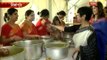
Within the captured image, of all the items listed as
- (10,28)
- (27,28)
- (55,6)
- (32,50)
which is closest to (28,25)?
(27,28)

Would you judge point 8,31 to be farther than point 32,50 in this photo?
Yes

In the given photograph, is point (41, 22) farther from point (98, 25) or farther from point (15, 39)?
point (98, 25)

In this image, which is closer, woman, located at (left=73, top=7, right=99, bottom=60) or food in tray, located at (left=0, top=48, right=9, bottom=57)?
food in tray, located at (left=0, top=48, right=9, bottom=57)

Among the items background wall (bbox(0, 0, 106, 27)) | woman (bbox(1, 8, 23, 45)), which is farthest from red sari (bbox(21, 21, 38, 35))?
background wall (bbox(0, 0, 106, 27))

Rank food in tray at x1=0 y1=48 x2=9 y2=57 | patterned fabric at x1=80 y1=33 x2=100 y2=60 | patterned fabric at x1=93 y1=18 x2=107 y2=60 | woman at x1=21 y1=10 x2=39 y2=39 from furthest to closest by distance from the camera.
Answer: woman at x1=21 y1=10 x2=39 y2=39
patterned fabric at x1=93 y1=18 x2=107 y2=60
patterned fabric at x1=80 y1=33 x2=100 y2=60
food in tray at x1=0 y1=48 x2=9 y2=57

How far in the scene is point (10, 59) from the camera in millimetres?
1010

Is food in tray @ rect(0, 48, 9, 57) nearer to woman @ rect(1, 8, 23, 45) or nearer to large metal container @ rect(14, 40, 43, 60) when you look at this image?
large metal container @ rect(14, 40, 43, 60)

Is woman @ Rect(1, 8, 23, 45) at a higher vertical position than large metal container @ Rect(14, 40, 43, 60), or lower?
higher

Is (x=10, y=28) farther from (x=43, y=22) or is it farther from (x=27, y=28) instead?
(x=43, y=22)

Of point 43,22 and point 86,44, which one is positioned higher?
point 43,22

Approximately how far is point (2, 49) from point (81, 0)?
3479 millimetres

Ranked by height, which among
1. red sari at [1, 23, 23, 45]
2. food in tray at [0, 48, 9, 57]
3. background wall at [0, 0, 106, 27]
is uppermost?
background wall at [0, 0, 106, 27]

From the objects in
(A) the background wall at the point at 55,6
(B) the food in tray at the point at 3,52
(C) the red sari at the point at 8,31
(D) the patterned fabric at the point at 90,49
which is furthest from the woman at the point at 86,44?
(A) the background wall at the point at 55,6

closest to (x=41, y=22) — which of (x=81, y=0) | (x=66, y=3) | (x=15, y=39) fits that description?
(x=15, y=39)
